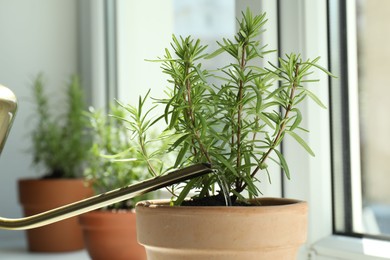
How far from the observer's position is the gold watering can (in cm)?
64

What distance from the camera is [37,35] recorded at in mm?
1638

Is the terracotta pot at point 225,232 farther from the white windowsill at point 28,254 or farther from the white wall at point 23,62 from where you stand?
the white wall at point 23,62

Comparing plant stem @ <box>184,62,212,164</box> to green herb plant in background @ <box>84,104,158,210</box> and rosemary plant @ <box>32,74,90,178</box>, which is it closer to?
green herb plant in background @ <box>84,104,158,210</box>

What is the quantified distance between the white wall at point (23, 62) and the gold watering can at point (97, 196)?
866 mm

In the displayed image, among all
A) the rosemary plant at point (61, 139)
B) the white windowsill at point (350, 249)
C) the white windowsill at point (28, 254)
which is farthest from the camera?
the rosemary plant at point (61, 139)

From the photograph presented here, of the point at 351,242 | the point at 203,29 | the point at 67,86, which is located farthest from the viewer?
the point at 67,86

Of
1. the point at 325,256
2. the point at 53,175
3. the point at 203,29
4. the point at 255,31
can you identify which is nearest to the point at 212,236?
the point at 255,31

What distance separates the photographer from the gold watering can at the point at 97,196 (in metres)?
0.64

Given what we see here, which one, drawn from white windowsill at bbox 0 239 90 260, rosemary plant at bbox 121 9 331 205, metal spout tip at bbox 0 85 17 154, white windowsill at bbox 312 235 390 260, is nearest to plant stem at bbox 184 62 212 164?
rosemary plant at bbox 121 9 331 205

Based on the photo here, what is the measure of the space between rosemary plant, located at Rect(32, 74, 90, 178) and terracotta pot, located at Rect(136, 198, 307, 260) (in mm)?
861

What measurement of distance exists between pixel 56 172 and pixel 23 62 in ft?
1.01

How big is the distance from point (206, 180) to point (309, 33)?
1.24ft

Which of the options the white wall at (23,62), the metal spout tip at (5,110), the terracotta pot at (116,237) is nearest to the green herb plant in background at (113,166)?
the terracotta pot at (116,237)

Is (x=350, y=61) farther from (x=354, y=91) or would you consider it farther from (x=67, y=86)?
(x=67, y=86)
